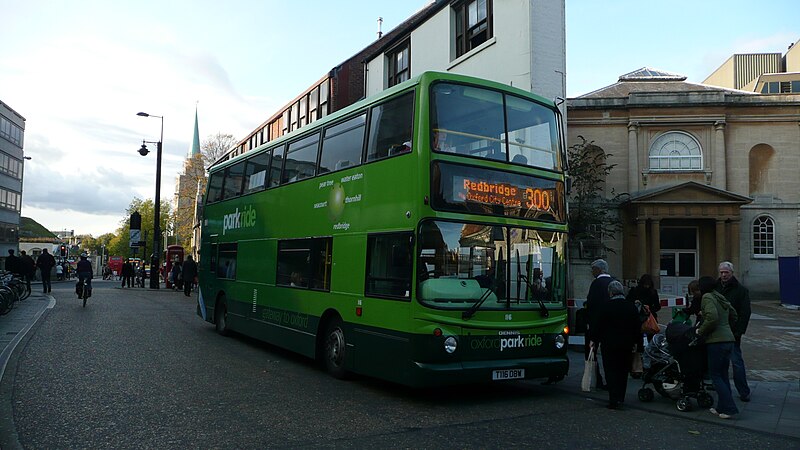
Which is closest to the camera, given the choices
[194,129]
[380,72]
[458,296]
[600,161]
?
[458,296]

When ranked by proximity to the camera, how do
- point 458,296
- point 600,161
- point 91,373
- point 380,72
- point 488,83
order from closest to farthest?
point 458,296 → point 488,83 → point 91,373 → point 380,72 → point 600,161

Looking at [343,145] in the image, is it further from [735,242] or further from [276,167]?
[735,242]

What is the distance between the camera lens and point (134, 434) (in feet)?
19.3

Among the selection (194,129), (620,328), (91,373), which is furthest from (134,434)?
(194,129)

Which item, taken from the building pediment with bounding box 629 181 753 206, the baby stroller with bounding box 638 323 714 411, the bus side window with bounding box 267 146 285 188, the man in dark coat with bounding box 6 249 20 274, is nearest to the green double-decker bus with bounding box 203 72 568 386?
the baby stroller with bounding box 638 323 714 411

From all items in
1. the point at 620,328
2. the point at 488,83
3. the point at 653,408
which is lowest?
the point at 653,408

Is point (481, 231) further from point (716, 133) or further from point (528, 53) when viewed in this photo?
point (716, 133)

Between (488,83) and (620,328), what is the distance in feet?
11.6

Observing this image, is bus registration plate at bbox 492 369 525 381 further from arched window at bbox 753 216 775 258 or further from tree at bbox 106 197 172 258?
tree at bbox 106 197 172 258

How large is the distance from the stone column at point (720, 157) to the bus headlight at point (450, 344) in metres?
23.9

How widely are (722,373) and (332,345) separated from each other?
17.0ft

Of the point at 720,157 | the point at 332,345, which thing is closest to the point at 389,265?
the point at 332,345

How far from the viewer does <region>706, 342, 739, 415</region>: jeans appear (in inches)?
283

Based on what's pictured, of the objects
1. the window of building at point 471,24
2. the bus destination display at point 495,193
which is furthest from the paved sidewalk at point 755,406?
the window of building at point 471,24
